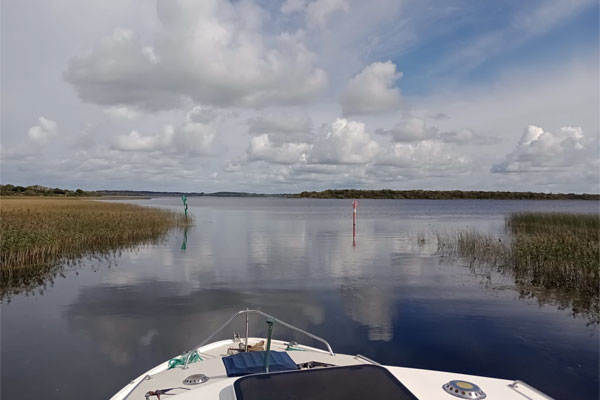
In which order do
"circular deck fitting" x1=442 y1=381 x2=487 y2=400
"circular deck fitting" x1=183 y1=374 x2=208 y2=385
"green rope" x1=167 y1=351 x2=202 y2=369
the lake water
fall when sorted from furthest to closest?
the lake water < "green rope" x1=167 y1=351 x2=202 y2=369 < "circular deck fitting" x1=183 y1=374 x2=208 y2=385 < "circular deck fitting" x1=442 y1=381 x2=487 y2=400

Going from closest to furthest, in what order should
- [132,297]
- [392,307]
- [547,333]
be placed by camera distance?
[547,333] → [392,307] → [132,297]

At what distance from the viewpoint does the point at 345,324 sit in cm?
1047

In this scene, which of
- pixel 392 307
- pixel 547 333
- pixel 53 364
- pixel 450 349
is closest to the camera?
pixel 53 364

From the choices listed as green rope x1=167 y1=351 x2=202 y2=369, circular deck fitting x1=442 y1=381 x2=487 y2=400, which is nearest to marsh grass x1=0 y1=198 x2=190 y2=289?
green rope x1=167 y1=351 x2=202 y2=369

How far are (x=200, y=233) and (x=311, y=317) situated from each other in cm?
2245

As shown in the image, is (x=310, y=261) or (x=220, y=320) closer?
(x=220, y=320)

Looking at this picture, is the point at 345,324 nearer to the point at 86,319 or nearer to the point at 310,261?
the point at 86,319

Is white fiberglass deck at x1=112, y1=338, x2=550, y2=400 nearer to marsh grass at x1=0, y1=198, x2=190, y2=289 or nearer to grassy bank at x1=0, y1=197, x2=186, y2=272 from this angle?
marsh grass at x1=0, y1=198, x2=190, y2=289

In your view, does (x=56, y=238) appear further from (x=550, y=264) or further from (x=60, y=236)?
(x=550, y=264)

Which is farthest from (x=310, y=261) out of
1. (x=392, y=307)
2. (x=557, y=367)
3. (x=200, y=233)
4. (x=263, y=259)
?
(x=200, y=233)

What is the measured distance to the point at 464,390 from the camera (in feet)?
→ 14.0

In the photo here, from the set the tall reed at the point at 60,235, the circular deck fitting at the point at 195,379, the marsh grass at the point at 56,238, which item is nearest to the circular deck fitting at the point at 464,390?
the circular deck fitting at the point at 195,379

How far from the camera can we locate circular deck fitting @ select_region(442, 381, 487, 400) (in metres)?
4.20

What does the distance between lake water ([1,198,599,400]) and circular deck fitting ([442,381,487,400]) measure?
396cm
